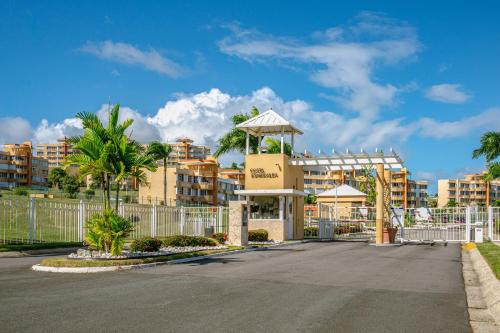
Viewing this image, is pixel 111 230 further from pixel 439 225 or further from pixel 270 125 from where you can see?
pixel 439 225

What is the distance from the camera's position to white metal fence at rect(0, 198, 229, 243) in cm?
2572

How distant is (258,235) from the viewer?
33.8m

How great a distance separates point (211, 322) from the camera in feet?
29.4

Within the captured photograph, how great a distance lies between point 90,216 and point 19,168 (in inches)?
4447

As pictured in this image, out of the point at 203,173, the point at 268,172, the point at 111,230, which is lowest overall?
the point at 111,230

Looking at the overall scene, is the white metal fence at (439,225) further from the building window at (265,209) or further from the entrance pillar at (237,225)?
the entrance pillar at (237,225)

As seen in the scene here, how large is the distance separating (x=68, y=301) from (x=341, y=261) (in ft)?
39.8

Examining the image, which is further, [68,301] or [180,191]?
[180,191]

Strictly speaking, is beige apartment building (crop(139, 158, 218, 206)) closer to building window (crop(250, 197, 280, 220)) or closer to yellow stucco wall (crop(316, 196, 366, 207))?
yellow stucco wall (crop(316, 196, 366, 207))

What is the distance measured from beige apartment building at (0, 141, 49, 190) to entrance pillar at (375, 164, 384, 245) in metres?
Answer: 106

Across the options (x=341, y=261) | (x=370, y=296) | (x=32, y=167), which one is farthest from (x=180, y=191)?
(x=370, y=296)

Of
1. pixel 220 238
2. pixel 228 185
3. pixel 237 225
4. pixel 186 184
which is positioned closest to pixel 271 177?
pixel 237 225

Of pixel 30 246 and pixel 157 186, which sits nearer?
pixel 30 246

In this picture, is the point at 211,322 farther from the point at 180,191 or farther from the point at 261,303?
the point at 180,191
